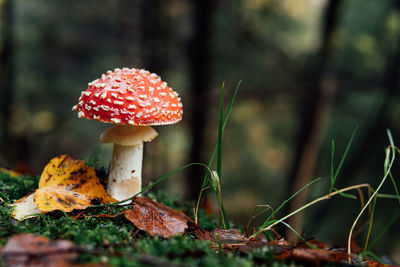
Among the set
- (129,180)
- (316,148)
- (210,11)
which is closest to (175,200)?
(129,180)

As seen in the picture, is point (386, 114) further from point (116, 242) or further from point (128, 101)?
point (116, 242)

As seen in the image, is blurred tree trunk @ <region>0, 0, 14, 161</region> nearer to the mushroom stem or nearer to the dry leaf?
the mushroom stem

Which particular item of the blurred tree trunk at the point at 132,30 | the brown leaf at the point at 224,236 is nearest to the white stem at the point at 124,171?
the brown leaf at the point at 224,236

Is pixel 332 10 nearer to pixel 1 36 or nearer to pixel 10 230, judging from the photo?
pixel 10 230

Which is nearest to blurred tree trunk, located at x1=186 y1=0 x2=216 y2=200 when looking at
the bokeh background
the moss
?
the bokeh background

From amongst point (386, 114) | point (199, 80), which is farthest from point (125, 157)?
point (386, 114)

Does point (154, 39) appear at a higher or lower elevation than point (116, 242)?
higher

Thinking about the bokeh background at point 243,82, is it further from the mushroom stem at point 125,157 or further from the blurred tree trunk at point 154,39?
the mushroom stem at point 125,157
